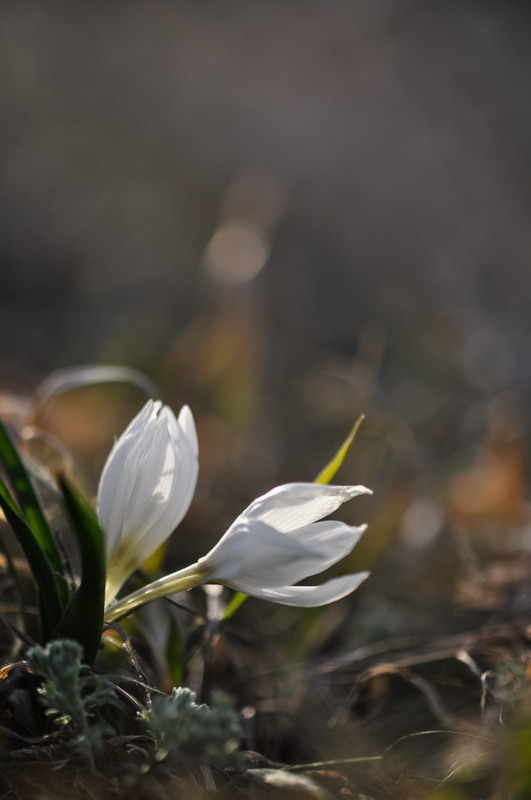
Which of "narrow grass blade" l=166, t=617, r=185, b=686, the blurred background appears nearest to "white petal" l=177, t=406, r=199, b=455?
"narrow grass blade" l=166, t=617, r=185, b=686

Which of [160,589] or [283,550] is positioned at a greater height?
[283,550]

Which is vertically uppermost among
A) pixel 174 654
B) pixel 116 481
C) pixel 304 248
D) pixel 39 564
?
pixel 116 481

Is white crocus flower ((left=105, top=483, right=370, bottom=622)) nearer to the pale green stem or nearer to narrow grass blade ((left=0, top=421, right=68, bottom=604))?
the pale green stem

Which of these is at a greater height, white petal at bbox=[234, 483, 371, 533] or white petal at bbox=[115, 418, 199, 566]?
white petal at bbox=[234, 483, 371, 533]

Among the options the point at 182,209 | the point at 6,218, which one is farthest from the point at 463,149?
the point at 6,218

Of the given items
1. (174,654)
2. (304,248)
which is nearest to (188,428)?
(174,654)

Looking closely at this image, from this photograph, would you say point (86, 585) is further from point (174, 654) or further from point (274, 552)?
point (174, 654)

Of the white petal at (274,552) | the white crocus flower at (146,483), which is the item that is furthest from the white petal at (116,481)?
the white petal at (274,552)
